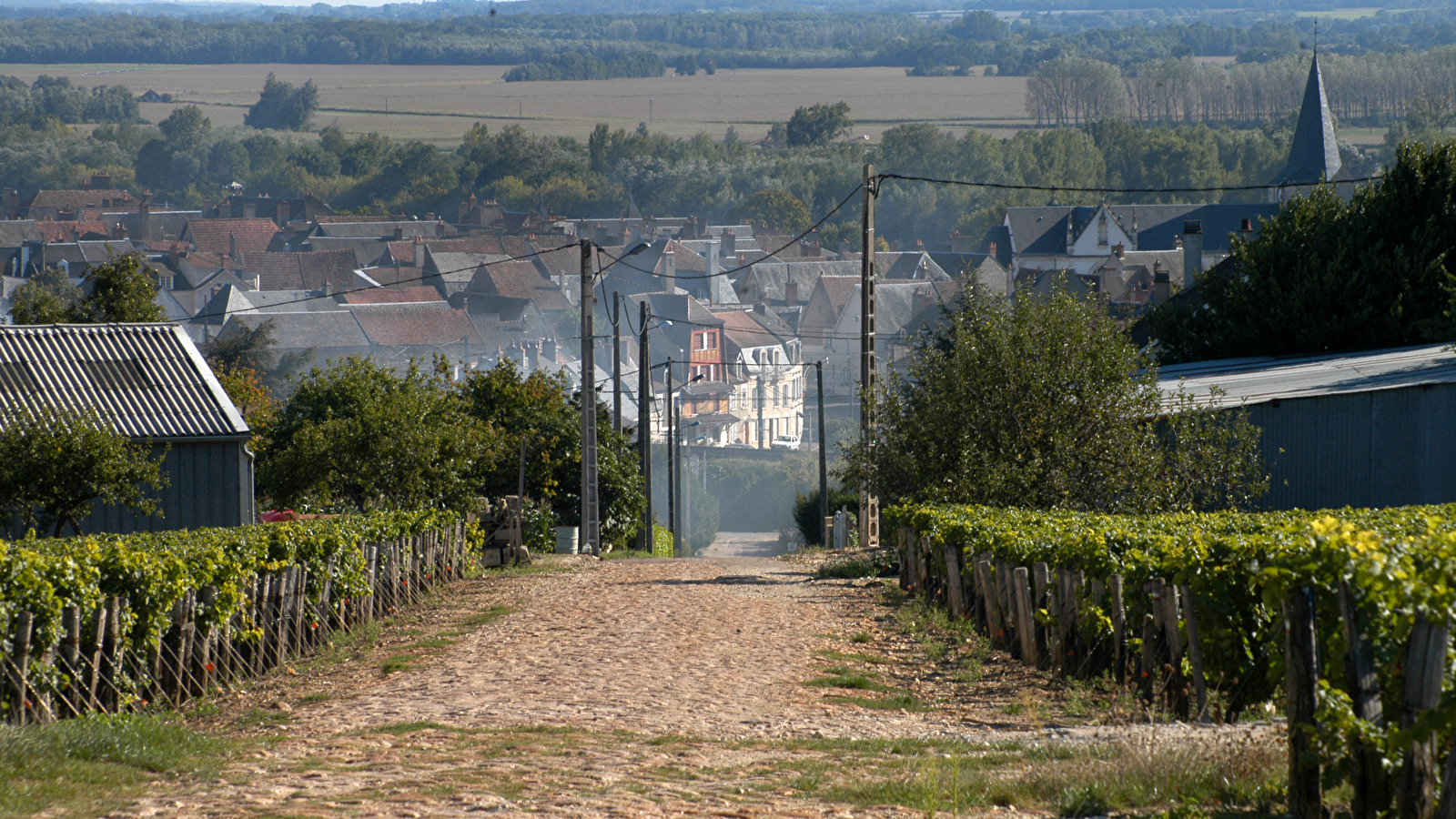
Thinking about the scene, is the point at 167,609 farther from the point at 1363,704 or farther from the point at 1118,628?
the point at 1363,704

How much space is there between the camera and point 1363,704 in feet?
17.6

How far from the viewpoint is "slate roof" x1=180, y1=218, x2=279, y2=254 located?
148125 mm

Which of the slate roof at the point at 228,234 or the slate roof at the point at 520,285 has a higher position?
the slate roof at the point at 228,234

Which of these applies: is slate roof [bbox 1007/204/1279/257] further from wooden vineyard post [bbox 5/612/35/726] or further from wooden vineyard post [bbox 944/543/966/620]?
wooden vineyard post [bbox 5/612/35/726]

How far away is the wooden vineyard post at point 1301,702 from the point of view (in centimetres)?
564

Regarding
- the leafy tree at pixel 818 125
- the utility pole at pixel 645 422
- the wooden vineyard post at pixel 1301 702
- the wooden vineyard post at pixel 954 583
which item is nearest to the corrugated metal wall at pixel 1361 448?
the wooden vineyard post at pixel 954 583

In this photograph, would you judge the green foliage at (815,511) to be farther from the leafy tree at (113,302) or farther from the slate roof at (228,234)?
the slate roof at (228,234)

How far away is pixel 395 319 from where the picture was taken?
104m

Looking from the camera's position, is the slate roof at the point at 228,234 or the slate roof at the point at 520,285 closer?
the slate roof at the point at 520,285

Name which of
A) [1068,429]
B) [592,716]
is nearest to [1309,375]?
[1068,429]

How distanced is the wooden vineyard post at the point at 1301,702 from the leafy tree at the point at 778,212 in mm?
151390

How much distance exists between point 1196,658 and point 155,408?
1898cm

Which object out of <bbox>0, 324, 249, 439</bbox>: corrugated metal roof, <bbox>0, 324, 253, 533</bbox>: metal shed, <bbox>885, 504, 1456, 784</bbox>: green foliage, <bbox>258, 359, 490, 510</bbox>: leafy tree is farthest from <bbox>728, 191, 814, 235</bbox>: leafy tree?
<bbox>885, 504, 1456, 784</bbox>: green foliage

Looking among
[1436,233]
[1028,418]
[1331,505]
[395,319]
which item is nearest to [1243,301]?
[1436,233]
